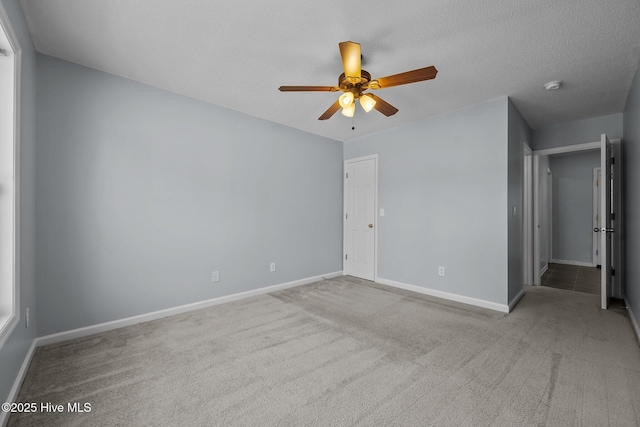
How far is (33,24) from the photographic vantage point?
2068 mm

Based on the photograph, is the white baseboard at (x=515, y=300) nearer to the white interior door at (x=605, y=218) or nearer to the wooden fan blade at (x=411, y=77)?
the white interior door at (x=605, y=218)

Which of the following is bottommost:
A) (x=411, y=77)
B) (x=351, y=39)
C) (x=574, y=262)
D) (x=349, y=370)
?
(x=349, y=370)

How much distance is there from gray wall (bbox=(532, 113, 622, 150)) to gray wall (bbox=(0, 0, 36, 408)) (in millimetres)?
6015

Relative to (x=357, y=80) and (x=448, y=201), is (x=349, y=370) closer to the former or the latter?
(x=357, y=80)

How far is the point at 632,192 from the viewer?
2990mm

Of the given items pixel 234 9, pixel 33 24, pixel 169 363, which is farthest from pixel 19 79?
pixel 169 363

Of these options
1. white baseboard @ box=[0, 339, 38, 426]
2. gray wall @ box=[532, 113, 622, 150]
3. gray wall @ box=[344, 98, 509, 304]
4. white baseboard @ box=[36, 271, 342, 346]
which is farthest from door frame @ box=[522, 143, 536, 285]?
white baseboard @ box=[0, 339, 38, 426]

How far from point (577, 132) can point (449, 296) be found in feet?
10.1

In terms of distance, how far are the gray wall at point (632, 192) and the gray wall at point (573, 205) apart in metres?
2.87

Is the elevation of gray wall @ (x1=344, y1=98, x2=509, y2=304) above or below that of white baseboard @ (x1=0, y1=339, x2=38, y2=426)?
above

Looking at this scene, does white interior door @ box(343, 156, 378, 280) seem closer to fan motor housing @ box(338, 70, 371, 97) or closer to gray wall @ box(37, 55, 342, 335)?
gray wall @ box(37, 55, 342, 335)

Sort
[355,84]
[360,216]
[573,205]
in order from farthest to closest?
[573,205], [360,216], [355,84]

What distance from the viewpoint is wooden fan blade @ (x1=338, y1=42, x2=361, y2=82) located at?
1.92 metres

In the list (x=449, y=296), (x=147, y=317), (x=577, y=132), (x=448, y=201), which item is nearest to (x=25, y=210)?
(x=147, y=317)
